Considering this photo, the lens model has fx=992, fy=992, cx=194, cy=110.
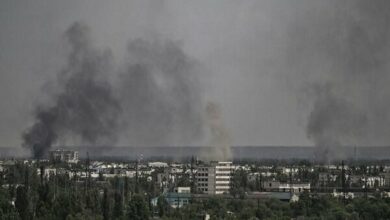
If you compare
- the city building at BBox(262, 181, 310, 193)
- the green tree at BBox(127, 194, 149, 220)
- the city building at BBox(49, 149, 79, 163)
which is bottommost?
the green tree at BBox(127, 194, 149, 220)

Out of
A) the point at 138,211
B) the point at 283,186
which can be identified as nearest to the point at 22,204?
the point at 138,211

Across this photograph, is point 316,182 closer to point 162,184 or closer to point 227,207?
point 162,184

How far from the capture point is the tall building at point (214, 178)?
3919cm

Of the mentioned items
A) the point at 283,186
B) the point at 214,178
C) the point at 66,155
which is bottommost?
the point at 283,186

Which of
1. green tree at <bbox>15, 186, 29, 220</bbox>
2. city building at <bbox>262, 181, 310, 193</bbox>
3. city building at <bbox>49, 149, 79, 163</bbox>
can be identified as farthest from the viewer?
city building at <bbox>49, 149, 79, 163</bbox>

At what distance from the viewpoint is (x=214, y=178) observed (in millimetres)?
39656

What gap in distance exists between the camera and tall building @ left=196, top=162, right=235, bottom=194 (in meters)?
39.2

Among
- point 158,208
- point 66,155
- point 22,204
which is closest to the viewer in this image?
point 22,204

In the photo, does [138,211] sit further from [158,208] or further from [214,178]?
[214,178]

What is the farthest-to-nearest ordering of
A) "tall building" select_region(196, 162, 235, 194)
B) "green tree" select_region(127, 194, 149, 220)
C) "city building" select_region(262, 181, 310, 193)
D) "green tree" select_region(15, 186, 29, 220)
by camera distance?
"tall building" select_region(196, 162, 235, 194), "city building" select_region(262, 181, 310, 193), "green tree" select_region(15, 186, 29, 220), "green tree" select_region(127, 194, 149, 220)

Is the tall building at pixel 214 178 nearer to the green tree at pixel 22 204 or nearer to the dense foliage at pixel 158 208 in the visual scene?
the dense foliage at pixel 158 208

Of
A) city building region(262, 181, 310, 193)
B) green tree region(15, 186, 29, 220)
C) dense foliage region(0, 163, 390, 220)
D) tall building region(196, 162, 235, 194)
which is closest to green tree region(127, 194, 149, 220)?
dense foliage region(0, 163, 390, 220)

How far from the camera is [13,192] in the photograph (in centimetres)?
2922

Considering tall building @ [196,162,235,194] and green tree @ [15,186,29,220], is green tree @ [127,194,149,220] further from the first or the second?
tall building @ [196,162,235,194]
